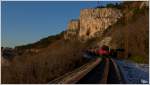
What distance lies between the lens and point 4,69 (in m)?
14.5

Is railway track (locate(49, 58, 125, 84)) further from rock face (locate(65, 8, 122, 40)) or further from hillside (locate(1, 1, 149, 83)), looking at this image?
rock face (locate(65, 8, 122, 40))

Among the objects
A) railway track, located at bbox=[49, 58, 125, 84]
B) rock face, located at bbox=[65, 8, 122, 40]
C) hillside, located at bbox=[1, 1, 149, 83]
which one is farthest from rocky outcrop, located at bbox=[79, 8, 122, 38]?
railway track, located at bbox=[49, 58, 125, 84]

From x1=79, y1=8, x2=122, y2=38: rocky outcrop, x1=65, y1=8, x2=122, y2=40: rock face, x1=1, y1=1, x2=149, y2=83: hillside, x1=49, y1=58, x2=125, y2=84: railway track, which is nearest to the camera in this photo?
x1=1, y1=1, x2=149, y2=83: hillside

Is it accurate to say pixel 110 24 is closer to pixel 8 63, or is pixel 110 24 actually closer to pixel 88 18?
pixel 88 18

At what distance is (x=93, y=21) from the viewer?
115m

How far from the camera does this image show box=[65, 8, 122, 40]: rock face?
4344 inches

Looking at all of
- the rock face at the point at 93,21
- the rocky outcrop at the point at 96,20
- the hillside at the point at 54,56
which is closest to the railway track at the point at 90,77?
the hillside at the point at 54,56

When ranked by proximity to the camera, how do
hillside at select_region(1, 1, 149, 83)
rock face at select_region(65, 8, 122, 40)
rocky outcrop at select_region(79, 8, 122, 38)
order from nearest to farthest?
hillside at select_region(1, 1, 149, 83)
rock face at select_region(65, 8, 122, 40)
rocky outcrop at select_region(79, 8, 122, 38)

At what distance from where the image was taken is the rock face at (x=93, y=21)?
110 metres

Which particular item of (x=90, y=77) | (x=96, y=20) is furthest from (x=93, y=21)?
(x=90, y=77)

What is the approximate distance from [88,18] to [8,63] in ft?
338

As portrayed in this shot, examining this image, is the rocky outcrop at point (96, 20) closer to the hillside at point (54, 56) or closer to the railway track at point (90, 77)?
the hillside at point (54, 56)

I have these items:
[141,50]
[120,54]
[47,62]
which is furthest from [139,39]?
[47,62]

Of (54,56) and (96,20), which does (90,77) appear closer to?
(54,56)
